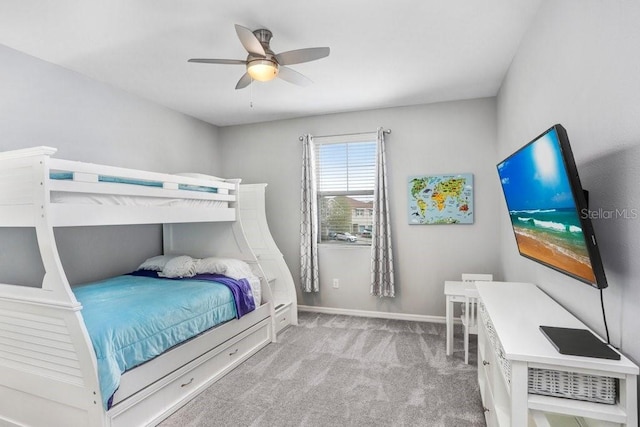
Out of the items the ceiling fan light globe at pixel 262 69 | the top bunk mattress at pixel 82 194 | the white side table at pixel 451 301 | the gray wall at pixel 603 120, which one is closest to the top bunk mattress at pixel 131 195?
the top bunk mattress at pixel 82 194

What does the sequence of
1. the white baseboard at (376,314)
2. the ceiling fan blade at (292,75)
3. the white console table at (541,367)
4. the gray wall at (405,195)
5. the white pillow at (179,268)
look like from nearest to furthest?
the white console table at (541,367), the ceiling fan blade at (292,75), the white pillow at (179,268), the gray wall at (405,195), the white baseboard at (376,314)

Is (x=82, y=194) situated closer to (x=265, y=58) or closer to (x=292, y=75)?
(x=265, y=58)

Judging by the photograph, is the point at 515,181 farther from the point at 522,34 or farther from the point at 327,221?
the point at 327,221

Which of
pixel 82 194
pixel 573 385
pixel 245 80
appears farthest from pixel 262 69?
pixel 573 385

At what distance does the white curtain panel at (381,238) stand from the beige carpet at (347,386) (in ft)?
1.98

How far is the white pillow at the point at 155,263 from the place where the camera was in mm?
3309

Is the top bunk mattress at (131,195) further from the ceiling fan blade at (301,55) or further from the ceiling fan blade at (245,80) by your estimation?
the ceiling fan blade at (301,55)

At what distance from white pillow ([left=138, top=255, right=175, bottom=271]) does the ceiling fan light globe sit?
207cm

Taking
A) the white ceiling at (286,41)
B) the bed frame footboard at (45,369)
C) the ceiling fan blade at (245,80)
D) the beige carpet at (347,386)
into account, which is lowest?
the beige carpet at (347,386)

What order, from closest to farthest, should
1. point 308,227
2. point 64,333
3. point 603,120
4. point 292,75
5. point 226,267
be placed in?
point 603,120 → point 64,333 → point 292,75 → point 226,267 → point 308,227

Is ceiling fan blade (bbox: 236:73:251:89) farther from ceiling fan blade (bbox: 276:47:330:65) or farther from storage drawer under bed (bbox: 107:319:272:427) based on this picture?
storage drawer under bed (bbox: 107:319:272:427)

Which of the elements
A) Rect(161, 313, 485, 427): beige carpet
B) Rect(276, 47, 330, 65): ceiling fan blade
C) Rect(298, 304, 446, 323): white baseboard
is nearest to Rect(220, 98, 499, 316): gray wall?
Rect(298, 304, 446, 323): white baseboard

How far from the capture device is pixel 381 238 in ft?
12.7

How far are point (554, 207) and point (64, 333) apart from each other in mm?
2408
